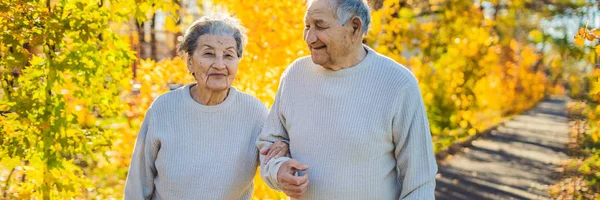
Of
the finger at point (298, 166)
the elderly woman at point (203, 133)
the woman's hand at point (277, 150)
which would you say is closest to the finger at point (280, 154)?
the woman's hand at point (277, 150)

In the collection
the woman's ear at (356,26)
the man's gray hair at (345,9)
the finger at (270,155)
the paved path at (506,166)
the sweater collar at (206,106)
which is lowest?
the paved path at (506,166)

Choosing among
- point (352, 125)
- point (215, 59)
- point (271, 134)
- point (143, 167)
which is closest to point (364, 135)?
point (352, 125)

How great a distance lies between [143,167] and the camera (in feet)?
10.4

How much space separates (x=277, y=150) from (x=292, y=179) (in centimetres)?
18

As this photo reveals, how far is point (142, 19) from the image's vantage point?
4410 mm

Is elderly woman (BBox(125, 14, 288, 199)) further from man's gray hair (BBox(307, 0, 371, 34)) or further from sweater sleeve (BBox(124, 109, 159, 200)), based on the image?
man's gray hair (BBox(307, 0, 371, 34))

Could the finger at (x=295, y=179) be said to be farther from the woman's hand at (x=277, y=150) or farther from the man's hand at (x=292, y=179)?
the woman's hand at (x=277, y=150)

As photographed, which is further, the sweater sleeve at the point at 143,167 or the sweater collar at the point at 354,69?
the sweater sleeve at the point at 143,167

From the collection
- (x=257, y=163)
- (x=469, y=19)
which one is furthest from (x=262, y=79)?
(x=469, y=19)

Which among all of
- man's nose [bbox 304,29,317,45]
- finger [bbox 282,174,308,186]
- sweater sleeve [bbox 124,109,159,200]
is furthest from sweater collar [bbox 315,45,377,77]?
sweater sleeve [bbox 124,109,159,200]

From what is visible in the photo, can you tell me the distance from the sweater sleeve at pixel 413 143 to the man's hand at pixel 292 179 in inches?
13.0

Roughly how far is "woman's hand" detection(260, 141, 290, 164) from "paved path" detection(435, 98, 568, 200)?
18.2 feet

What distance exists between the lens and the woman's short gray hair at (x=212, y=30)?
3.06 meters

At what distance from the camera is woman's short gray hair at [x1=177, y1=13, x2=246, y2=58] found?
306 centimetres
